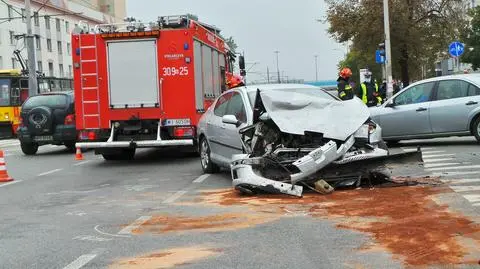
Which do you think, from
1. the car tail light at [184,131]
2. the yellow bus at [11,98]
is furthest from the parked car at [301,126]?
the yellow bus at [11,98]

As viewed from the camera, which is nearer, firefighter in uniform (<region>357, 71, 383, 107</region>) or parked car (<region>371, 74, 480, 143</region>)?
parked car (<region>371, 74, 480, 143</region>)

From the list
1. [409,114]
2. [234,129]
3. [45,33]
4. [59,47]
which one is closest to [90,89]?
[234,129]

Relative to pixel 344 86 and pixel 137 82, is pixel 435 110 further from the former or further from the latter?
pixel 137 82

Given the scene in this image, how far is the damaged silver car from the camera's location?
838 cm

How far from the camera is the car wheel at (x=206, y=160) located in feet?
37.8

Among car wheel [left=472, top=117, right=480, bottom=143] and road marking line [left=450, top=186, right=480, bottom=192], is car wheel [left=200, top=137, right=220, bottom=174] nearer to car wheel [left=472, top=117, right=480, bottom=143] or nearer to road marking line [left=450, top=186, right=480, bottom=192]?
road marking line [left=450, top=186, right=480, bottom=192]

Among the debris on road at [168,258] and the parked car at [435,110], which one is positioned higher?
the parked car at [435,110]

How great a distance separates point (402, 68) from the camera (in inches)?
1532

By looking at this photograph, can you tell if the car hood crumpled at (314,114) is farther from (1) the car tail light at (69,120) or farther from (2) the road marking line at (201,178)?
(1) the car tail light at (69,120)

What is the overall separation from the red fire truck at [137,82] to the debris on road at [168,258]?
24.9ft

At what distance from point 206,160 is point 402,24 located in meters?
25.7

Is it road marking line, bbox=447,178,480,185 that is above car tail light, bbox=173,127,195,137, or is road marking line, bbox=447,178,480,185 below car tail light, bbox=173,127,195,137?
below

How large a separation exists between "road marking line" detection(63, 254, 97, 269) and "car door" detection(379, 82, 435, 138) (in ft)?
30.8

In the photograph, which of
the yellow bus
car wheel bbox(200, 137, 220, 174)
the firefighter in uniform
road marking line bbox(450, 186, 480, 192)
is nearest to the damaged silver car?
road marking line bbox(450, 186, 480, 192)
